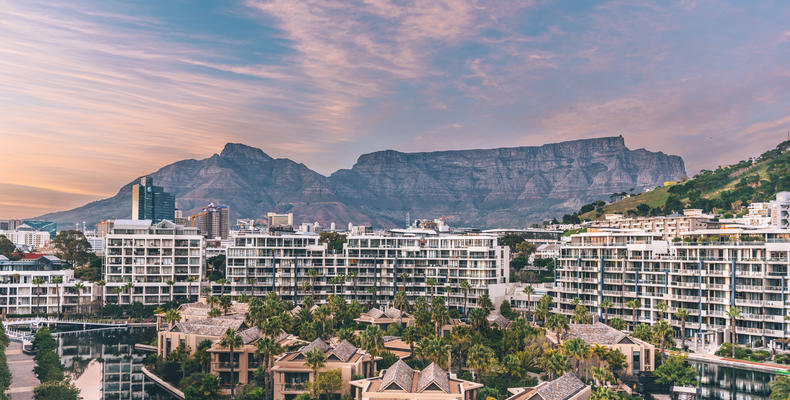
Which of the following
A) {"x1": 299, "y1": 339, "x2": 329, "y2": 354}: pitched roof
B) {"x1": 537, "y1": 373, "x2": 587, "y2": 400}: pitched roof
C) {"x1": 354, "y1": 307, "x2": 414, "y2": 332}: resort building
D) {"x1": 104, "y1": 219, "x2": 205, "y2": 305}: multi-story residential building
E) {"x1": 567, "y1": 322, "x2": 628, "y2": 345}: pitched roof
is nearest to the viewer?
{"x1": 537, "y1": 373, "x2": 587, "y2": 400}: pitched roof

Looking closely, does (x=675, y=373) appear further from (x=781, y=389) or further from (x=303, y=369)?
(x=303, y=369)

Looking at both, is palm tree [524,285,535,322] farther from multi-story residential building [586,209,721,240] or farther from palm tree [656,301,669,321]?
multi-story residential building [586,209,721,240]

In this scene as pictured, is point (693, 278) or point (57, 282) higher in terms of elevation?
point (693, 278)

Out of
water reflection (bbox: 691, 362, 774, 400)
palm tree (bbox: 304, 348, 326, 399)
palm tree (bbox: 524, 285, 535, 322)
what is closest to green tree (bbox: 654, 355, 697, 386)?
water reflection (bbox: 691, 362, 774, 400)

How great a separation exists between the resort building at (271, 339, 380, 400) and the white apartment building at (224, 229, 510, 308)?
6964 cm

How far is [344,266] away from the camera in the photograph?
488 feet

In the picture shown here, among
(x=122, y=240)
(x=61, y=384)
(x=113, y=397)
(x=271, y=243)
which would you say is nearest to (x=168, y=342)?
(x=113, y=397)

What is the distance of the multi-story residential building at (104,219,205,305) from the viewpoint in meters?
151

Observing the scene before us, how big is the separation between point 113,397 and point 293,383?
82.9 ft

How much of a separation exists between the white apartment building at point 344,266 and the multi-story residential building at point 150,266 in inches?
562

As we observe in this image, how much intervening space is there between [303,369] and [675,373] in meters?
42.0

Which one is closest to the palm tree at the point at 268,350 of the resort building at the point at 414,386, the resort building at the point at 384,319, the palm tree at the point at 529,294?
the resort building at the point at 414,386

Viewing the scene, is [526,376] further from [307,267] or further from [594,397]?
[307,267]

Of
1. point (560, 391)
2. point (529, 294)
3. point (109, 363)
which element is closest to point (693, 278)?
point (529, 294)
